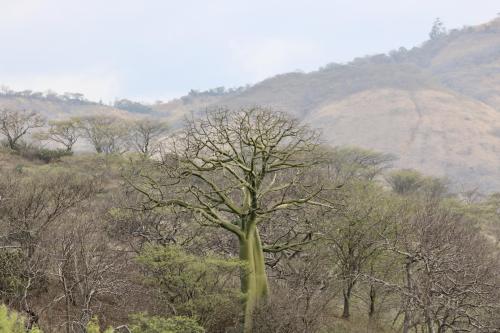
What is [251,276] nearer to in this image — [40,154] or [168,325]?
[168,325]

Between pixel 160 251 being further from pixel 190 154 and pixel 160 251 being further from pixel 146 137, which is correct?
pixel 146 137

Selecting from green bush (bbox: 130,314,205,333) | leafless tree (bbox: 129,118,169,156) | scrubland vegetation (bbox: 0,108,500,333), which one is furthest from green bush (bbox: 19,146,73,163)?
green bush (bbox: 130,314,205,333)

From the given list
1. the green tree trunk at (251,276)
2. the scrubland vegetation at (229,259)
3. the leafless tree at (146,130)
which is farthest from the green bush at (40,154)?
the green tree trunk at (251,276)

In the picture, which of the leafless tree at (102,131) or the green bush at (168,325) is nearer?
the green bush at (168,325)

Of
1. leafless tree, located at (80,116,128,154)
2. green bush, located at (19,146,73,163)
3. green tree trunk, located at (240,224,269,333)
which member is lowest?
green tree trunk, located at (240,224,269,333)

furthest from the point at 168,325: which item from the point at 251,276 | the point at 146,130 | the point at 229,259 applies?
the point at 146,130

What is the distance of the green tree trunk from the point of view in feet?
56.6

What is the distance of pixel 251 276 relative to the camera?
1788 cm

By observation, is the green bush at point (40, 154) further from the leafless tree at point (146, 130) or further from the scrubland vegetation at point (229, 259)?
the scrubland vegetation at point (229, 259)

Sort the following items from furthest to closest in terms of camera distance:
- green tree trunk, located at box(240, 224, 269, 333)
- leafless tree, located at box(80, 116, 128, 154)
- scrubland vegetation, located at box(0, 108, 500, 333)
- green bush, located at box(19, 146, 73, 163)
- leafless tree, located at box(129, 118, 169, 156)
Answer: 1. leafless tree, located at box(129, 118, 169, 156)
2. leafless tree, located at box(80, 116, 128, 154)
3. green bush, located at box(19, 146, 73, 163)
4. green tree trunk, located at box(240, 224, 269, 333)
5. scrubland vegetation, located at box(0, 108, 500, 333)

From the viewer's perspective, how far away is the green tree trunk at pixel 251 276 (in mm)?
17250

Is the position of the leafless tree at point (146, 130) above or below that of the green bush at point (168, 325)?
above

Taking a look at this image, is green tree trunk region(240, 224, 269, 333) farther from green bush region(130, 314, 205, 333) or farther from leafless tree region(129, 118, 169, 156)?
leafless tree region(129, 118, 169, 156)

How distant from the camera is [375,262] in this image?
73.8ft
